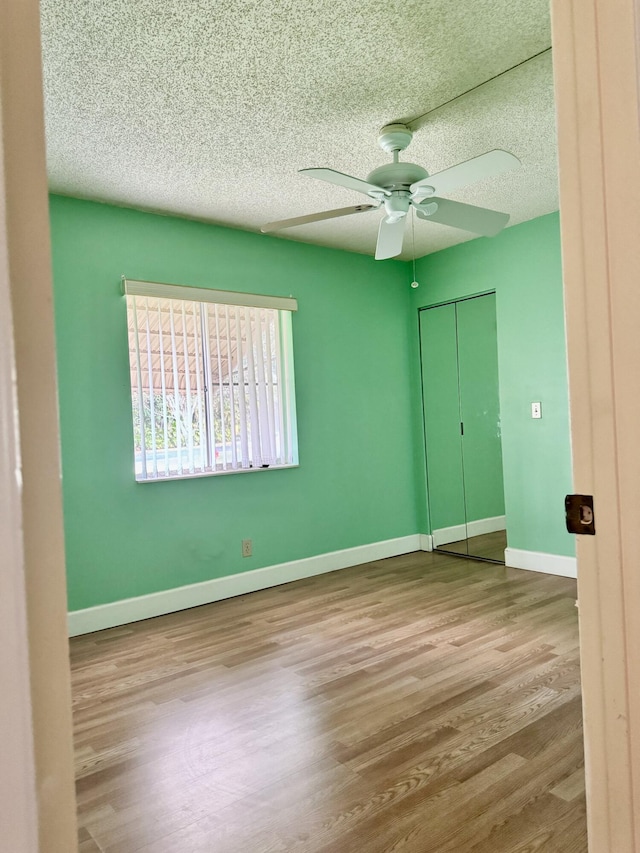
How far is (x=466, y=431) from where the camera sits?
4707 millimetres

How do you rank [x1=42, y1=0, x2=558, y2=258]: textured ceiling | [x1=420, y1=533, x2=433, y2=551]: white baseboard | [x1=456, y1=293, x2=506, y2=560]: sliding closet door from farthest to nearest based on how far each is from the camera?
[x1=420, y1=533, x2=433, y2=551]: white baseboard < [x1=456, y1=293, x2=506, y2=560]: sliding closet door < [x1=42, y1=0, x2=558, y2=258]: textured ceiling

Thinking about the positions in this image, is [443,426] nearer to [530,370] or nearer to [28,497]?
[530,370]

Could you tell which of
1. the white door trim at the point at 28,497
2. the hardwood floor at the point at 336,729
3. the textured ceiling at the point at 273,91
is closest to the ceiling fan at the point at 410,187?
the textured ceiling at the point at 273,91

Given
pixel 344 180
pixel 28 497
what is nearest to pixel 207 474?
pixel 344 180

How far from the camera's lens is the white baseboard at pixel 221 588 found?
3.31 meters

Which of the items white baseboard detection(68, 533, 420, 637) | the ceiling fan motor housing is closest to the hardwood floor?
white baseboard detection(68, 533, 420, 637)

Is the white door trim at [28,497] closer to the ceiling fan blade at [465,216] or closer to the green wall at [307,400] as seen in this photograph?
the ceiling fan blade at [465,216]

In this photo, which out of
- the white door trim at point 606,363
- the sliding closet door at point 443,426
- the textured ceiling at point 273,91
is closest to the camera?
the white door trim at point 606,363

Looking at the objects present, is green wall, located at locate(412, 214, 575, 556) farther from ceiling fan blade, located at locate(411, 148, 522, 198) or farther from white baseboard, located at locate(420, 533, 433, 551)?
ceiling fan blade, located at locate(411, 148, 522, 198)

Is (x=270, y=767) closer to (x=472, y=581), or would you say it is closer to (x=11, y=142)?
(x=11, y=142)

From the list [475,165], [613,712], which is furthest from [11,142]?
[475,165]

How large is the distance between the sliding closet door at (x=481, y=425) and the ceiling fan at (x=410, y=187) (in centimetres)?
175

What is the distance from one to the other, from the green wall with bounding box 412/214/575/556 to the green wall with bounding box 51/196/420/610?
87 cm

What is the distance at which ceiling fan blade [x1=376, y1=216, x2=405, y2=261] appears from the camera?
2.79 m
